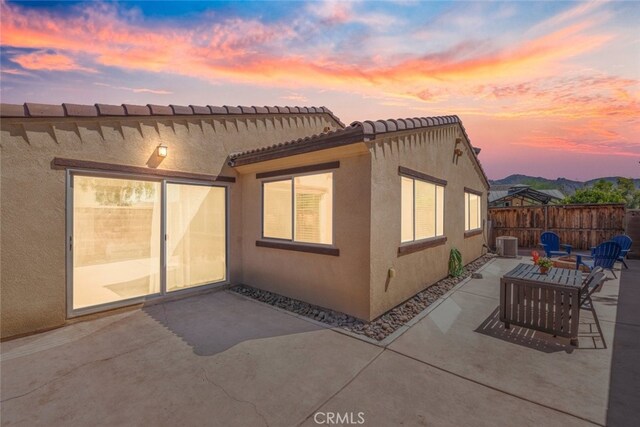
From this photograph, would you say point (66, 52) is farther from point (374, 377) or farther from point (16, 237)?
point (374, 377)

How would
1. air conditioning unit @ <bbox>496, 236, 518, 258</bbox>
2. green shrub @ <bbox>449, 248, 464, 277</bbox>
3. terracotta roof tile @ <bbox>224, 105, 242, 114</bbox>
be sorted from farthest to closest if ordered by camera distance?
air conditioning unit @ <bbox>496, 236, 518, 258</bbox> → green shrub @ <bbox>449, 248, 464, 277</bbox> → terracotta roof tile @ <bbox>224, 105, 242, 114</bbox>

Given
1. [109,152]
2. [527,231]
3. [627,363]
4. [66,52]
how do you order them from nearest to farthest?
[627,363], [109,152], [66,52], [527,231]

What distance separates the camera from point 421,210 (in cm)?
663

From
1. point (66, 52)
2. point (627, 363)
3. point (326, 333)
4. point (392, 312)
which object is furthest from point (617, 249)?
point (66, 52)

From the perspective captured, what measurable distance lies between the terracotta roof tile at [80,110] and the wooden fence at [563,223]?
50.3 feet

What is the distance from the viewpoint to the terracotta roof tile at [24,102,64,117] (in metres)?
4.30

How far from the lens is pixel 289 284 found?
239 inches

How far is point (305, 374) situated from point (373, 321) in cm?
189

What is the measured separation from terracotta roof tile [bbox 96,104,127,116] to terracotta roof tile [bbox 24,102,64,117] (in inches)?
20.3

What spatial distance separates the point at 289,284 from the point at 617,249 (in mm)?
8924

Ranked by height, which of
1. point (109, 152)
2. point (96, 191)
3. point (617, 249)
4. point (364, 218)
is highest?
point (109, 152)

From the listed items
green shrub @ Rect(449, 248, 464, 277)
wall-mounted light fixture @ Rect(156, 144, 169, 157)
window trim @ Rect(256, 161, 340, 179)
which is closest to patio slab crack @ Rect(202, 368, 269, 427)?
window trim @ Rect(256, 161, 340, 179)

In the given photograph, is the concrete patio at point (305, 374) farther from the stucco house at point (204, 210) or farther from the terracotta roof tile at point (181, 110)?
the terracotta roof tile at point (181, 110)

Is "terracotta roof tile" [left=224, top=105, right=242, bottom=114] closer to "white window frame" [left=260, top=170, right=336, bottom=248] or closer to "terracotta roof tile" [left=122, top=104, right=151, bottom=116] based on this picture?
"terracotta roof tile" [left=122, top=104, right=151, bottom=116]
